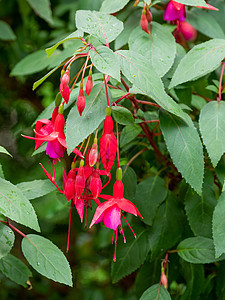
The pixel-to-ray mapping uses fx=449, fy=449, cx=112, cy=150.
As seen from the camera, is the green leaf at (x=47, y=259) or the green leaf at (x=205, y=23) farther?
the green leaf at (x=205, y=23)

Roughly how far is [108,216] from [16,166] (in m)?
1.04

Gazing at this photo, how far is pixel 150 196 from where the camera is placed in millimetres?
982

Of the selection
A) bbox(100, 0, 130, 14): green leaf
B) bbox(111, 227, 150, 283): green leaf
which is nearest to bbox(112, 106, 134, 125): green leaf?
bbox(100, 0, 130, 14): green leaf

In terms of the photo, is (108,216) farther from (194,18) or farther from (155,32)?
(194,18)

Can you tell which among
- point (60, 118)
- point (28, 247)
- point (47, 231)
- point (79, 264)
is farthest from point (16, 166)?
point (60, 118)

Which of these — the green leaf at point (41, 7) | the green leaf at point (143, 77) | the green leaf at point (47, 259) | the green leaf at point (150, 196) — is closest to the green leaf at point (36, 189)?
the green leaf at point (47, 259)

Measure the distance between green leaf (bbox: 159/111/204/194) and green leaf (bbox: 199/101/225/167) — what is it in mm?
23

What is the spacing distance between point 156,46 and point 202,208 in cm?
35

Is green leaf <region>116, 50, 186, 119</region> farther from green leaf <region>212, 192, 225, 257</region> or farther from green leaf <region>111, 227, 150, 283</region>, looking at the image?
green leaf <region>111, 227, 150, 283</region>

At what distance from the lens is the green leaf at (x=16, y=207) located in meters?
0.70

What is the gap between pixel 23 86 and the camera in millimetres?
1819

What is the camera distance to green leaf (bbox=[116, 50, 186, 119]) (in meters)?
0.68

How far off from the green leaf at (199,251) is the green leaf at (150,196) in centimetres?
10

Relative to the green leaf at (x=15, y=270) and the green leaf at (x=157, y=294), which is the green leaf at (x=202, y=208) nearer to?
the green leaf at (x=157, y=294)
